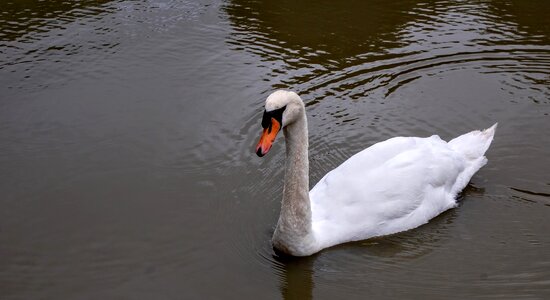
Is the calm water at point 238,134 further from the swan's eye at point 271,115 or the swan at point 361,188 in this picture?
the swan's eye at point 271,115

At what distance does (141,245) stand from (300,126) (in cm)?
185

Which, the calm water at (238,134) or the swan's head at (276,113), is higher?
the swan's head at (276,113)

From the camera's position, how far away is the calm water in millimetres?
5738

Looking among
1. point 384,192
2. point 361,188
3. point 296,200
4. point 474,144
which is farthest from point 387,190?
point 474,144

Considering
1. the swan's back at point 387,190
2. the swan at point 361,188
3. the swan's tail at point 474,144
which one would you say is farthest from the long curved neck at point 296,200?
the swan's tail at point 474,144

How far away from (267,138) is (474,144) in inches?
111

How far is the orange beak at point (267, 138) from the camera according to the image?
504 centimetres

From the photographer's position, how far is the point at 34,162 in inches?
296

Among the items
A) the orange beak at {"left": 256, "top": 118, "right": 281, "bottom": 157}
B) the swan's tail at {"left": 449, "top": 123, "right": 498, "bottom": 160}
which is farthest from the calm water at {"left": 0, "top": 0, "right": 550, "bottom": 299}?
the orange beak at {"left": 256, "top": 118, "right": 281, "bottom": 157}

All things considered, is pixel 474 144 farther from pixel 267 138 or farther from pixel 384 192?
pixel 267 138

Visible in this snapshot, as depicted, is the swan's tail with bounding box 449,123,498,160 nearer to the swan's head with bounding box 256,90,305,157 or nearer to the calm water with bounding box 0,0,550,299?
Result: the calm water with bounding box 0,0,550,299

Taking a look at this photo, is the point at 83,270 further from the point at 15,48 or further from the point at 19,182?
the point at 15,48

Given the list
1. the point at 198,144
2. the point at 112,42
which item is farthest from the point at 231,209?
the point at 112,42

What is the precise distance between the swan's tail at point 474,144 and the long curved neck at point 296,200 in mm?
2098
